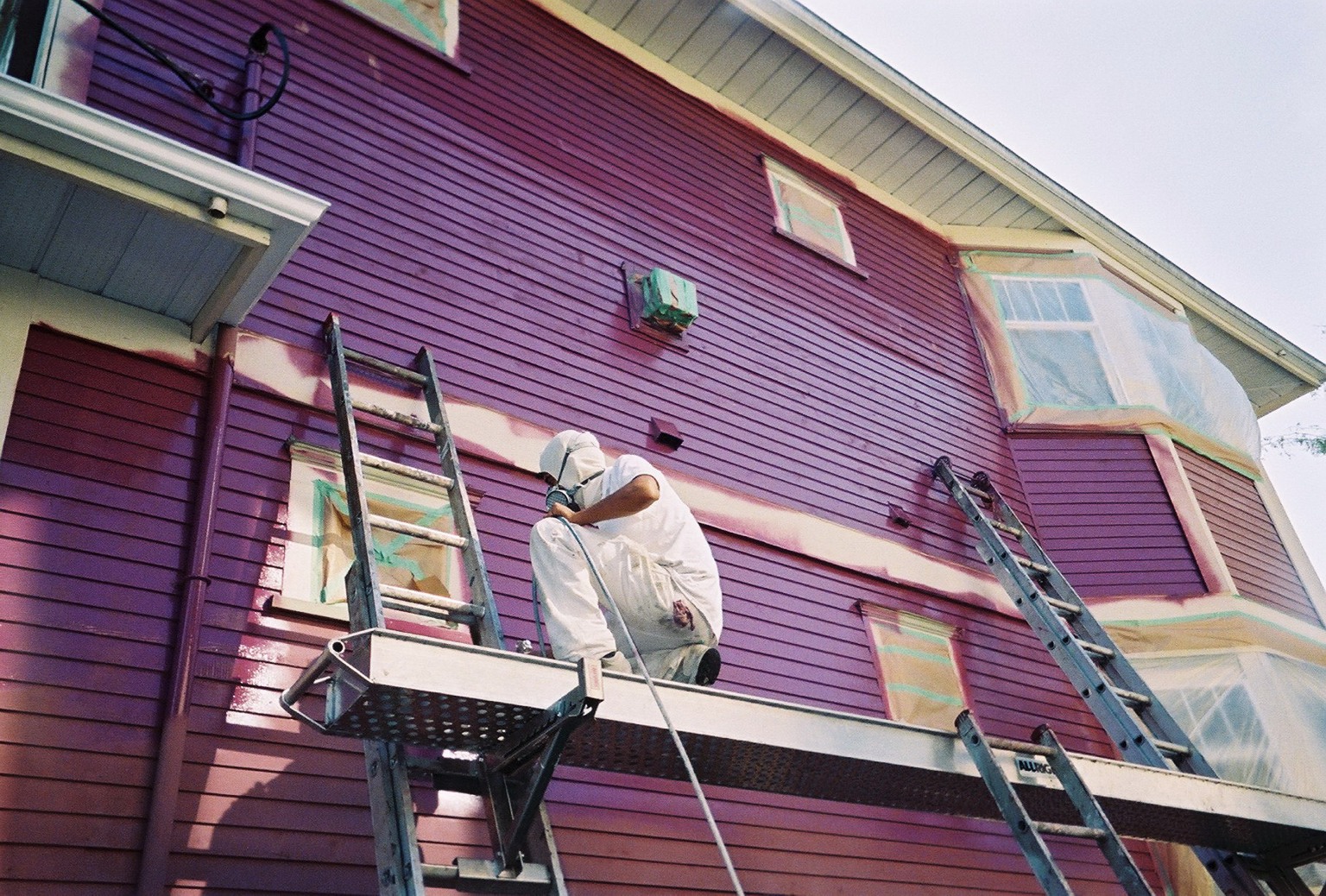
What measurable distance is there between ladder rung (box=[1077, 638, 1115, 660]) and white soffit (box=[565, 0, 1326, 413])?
5017 mm

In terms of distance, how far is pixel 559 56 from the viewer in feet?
27.5

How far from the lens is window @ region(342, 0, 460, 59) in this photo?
735 cm

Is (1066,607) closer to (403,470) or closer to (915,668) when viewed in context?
(915,668)

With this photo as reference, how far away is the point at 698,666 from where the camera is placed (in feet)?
13.8

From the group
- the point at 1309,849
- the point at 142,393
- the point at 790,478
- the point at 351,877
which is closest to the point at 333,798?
the point at 351,877

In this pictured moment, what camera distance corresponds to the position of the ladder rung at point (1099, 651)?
23.0ft

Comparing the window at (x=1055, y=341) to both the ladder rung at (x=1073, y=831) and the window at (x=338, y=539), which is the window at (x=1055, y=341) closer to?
the ladder rung at (x=1073, y=831)

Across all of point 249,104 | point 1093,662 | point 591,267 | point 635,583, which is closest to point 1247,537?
point 1093,662

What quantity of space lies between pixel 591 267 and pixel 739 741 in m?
4.39

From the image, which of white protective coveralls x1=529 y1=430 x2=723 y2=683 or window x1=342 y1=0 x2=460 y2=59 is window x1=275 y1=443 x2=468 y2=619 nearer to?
white protective coveralls x1=529 y1=430 x2=723 y2=683

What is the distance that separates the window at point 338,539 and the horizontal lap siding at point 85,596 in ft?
1.65

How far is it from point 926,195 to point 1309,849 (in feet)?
22.2

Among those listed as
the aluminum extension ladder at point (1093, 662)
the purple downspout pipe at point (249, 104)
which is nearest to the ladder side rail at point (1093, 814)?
the aluminum extension ladder at point (1093, 662)

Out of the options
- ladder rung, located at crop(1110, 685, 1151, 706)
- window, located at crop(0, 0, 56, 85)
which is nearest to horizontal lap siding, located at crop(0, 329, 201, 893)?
window, located at crop(0, 0, 56, 85)
